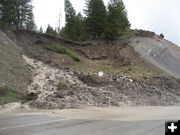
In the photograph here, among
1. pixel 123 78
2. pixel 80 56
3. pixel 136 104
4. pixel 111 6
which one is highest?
pixel 111 6

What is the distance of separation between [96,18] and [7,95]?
2585 cm

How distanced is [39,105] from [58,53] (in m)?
15.0

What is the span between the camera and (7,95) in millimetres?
21969

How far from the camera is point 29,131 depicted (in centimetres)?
1209

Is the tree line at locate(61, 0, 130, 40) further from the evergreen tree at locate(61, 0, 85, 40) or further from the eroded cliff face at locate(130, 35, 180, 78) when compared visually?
the eroded cliff face at locate(130, 35, 180, 78)

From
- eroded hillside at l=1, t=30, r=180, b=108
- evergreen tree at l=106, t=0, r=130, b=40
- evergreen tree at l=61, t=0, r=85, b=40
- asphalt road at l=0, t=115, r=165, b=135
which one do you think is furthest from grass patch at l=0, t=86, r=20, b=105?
evergreen tree at l=61, t=0, r=85, b=40

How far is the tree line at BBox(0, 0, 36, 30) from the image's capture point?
4219 cm

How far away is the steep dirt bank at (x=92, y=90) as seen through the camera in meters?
22.8

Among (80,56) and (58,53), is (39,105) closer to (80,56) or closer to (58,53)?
(58,53)

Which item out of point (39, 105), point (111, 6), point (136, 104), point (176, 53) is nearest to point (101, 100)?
point (136, 104)

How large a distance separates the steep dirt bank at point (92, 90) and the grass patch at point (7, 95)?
1.23m

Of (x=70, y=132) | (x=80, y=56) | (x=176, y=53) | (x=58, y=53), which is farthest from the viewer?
(x=176, y=53)

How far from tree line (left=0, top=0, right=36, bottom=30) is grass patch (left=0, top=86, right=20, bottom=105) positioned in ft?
70.5

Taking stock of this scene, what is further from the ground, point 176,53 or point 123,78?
point 176,53
